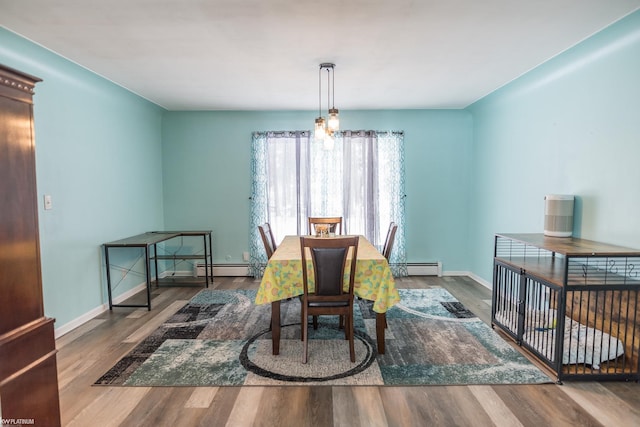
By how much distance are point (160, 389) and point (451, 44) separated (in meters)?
3.28

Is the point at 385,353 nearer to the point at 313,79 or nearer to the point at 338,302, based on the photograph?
the point at 338,302

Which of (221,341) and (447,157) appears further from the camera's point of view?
(447,157)

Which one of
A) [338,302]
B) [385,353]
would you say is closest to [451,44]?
[338,302]

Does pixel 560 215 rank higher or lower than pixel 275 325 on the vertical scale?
higher

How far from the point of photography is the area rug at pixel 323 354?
2506 millimetres

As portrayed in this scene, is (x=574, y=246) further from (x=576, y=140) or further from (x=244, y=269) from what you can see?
(x=244, y=269)

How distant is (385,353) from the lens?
Result: 2.88 m

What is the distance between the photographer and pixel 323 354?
2.87 m

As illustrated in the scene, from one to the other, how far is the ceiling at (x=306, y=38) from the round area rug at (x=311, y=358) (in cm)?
245

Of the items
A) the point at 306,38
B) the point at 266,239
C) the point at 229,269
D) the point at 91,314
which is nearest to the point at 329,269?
the point at 266,239

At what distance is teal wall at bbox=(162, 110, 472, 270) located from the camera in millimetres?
5230

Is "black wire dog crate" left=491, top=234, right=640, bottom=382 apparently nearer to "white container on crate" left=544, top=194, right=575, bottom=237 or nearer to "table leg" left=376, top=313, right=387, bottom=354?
"white container on crate" left=544, top=194, right=575, bottom=237

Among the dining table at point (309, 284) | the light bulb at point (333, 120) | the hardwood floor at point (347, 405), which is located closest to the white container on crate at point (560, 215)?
the hardwood floor at point (347, 405)

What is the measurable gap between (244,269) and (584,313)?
4.10 m
